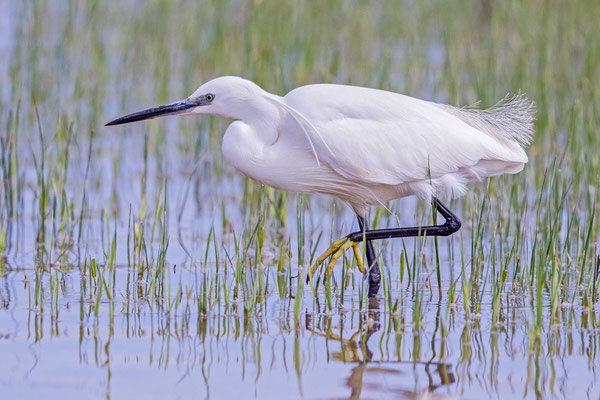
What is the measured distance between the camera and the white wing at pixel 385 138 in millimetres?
5500

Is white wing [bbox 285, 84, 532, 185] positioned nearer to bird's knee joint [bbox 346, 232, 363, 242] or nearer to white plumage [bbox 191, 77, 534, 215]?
white plumage [bbox 191, 77, 534, 215]

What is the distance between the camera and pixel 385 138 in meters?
5.58

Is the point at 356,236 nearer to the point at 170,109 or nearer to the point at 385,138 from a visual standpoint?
the point at 385,138

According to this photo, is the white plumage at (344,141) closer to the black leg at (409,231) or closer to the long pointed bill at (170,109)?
the long pointed bill at (170,109)

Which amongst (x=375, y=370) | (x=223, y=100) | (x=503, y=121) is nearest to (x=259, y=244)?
(x=223, y=100)

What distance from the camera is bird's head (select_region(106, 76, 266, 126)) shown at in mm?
5516

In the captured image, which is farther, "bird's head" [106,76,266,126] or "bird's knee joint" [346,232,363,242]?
"bird's knee joint" [346,232,363,242]

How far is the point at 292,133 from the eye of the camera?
18.3ft

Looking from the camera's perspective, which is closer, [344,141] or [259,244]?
[344,141]

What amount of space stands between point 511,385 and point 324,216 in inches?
135

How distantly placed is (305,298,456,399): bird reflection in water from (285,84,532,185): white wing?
97 cm

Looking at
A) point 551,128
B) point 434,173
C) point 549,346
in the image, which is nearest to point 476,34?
point 551,128

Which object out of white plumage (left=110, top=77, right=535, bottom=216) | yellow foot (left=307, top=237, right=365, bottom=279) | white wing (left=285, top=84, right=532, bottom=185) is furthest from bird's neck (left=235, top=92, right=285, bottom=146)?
yellow foot (left=307, top=237, right=365, bottom=279)

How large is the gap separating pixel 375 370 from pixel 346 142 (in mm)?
1471
